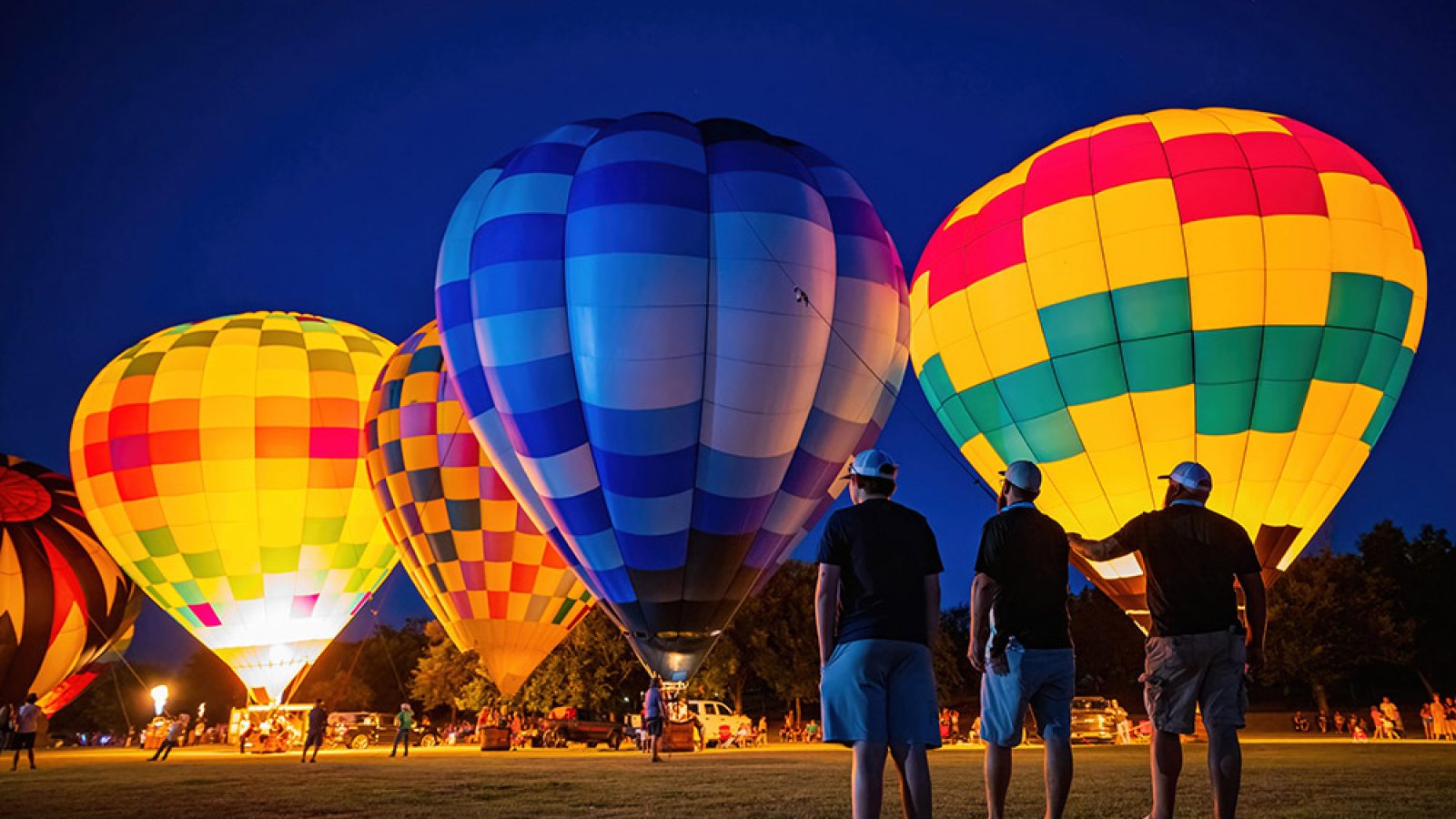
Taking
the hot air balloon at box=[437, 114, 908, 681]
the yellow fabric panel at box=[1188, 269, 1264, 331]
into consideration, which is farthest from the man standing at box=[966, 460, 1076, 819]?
the yellow fabric panel at box=[1188, 269, 1264, 331]

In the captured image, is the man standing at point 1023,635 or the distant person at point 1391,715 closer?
the man standing at point 1023,635

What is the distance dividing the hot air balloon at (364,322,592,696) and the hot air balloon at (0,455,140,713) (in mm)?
12554

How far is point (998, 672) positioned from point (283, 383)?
797 inches

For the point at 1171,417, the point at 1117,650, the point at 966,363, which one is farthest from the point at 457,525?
the point at 1117,650

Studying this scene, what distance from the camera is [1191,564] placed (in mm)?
4785

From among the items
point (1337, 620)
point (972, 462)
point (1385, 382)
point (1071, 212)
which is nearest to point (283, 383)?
point (972, 462)

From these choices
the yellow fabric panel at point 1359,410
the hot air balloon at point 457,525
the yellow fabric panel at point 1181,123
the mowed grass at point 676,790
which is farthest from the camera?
the hot air balloon at point 457,525

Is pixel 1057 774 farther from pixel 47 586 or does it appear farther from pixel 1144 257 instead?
pixel 47 586

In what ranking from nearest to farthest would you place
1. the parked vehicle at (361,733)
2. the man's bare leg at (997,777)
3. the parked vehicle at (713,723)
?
the man's bare leg at (997,777), the parked vehicle at (713,723), the parked vehicle at (361,733)

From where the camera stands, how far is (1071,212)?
13977 millimetres

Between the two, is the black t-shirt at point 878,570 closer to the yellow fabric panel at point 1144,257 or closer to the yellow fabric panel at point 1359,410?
the yellow fabric panel at point 1144,257

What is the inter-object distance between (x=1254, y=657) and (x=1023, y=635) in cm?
114

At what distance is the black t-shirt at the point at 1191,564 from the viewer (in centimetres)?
475

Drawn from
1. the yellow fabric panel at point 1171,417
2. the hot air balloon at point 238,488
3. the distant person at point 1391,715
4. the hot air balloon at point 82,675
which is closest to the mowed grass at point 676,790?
the yellow fabric panel at point 1171,417
